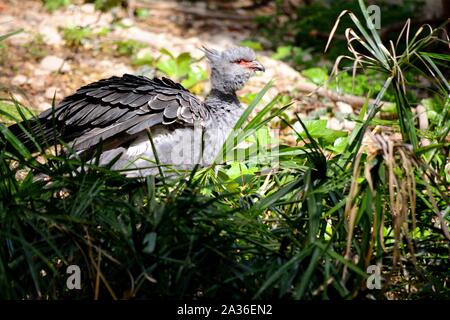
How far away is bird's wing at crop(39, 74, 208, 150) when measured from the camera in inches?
148

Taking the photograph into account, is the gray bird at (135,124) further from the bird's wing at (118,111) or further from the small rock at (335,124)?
the small rock at (335,124)

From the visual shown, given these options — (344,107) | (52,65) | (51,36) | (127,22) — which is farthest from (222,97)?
(127,22)

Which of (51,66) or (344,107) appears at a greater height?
(51,66)

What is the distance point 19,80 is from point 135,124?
6.91 feet

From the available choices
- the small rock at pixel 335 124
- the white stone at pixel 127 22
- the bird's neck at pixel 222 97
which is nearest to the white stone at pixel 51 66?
the white stone at pixel 127 22

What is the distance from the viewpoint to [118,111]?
3787 mm

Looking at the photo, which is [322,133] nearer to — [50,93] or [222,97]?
[222,97]

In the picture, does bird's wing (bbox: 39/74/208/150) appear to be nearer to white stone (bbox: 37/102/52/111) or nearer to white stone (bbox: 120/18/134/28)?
white stone (bbox: 37/102/52/111)

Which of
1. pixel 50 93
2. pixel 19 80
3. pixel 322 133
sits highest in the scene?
pixel 19 80

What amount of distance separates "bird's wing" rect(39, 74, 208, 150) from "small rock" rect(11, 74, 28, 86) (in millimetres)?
1659

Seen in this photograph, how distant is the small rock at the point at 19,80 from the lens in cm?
543

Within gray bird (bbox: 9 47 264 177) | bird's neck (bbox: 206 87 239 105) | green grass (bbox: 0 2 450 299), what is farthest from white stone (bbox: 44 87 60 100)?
green grass (bbox: 0 2 450 299)

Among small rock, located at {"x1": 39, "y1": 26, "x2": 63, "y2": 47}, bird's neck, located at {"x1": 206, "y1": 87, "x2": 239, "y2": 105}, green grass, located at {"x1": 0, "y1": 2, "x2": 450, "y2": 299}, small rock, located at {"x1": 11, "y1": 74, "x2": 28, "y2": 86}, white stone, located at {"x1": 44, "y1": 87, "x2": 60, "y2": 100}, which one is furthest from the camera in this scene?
small rock, located at {"x1": 39, "y1": 26, "x2": 63, "y2": 47}

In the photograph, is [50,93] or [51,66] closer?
[50,93]
